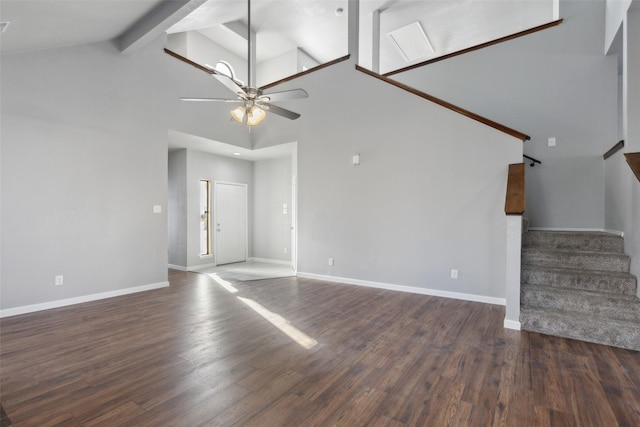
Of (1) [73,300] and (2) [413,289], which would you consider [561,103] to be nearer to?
(2) [413,289]

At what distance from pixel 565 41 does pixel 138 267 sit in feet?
24.0

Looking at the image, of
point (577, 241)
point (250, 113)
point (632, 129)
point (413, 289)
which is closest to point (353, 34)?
point (250, 113)

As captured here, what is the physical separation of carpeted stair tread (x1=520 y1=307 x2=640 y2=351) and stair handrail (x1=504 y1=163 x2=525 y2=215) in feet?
3.46

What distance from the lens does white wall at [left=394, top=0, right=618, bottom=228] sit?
436 centimetres

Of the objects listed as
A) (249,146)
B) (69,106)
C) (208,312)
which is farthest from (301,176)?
(69,106)

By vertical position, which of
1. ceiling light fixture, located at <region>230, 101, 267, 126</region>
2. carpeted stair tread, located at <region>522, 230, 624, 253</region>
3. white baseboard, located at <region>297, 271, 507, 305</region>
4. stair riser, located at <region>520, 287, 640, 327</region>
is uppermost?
ceiling light fixture, located at <region>230, 101, 267, 126</region>

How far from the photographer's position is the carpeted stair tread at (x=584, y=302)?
9.38ft

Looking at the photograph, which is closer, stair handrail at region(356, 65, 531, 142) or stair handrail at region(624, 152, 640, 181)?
stair handrail at region(624, 152, 640, 181)

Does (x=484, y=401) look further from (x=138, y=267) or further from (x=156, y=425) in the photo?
(x=138, y=267)

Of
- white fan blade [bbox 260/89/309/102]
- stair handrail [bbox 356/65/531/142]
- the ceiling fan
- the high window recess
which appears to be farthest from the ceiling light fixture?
the high window recess

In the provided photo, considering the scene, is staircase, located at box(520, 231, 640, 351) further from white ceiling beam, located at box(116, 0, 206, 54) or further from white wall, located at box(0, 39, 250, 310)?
white wall, located at box(0, 39, 250, 310)

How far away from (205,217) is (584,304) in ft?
22.0

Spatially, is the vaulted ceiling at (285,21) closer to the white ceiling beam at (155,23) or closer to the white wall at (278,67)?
the white ceiling beam at (155,23)

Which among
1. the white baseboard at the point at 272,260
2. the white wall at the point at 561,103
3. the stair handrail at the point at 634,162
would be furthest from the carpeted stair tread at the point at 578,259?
the white baseboard at the point at 272,260
